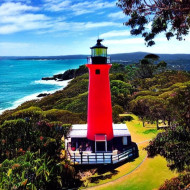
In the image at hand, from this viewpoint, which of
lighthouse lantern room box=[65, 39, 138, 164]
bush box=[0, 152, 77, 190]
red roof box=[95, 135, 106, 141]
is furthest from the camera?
red roof box=[95, 135, 106, 141]

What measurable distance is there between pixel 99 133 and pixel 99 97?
2.66 meters

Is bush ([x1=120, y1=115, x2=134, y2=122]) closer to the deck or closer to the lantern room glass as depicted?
the deck

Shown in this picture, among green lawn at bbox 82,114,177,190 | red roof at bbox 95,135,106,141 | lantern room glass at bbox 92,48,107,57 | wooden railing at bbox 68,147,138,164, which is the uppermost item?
lantern room glass at bbox 92,48,107,57

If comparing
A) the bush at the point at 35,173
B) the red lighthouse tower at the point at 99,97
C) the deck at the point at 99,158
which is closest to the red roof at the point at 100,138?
the red lighthouse tower at the point at 99,97

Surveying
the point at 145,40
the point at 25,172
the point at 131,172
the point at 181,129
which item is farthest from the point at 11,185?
the point at 145,40

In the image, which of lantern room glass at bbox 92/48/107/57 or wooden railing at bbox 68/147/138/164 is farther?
lantern room glass at bbox 92/48/107/57

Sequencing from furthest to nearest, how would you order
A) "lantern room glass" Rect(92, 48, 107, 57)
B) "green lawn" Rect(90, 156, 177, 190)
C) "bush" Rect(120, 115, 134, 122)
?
"bush" Rect(120, 115, 134, 122) → "lantern room glass" Rect(92, 48, 107, 57) → "green lawn" Rect(90, 156, 177, 190)

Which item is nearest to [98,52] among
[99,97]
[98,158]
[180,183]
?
[99,97]

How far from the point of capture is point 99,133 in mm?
15156

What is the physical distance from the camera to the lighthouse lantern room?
45.5 feet

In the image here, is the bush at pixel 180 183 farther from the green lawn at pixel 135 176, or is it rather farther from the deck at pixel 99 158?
the deck at pixel 99 158

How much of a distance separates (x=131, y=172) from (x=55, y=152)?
15.0 feet

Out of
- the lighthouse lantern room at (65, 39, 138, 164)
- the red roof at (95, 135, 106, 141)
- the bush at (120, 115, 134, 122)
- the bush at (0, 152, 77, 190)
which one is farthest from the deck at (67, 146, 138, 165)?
the bush at (120, 115, 134, 122)

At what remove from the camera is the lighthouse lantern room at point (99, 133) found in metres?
13.9
